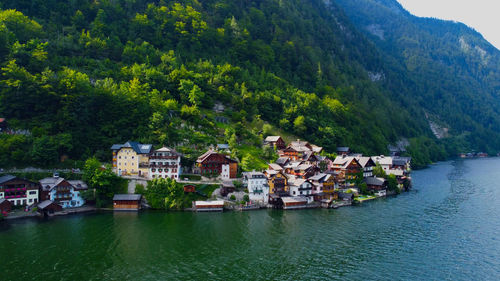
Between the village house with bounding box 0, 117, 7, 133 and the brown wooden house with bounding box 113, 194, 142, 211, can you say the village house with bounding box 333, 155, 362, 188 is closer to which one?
the brown wooden house with bounding box 113, 194, 142, 211

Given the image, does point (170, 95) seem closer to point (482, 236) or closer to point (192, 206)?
point (192, 206)

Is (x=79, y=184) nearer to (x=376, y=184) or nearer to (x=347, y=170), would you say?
(x=347, y=170)

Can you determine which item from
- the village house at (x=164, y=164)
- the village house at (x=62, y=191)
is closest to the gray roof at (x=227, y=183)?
the village house at (x=164, y=164)

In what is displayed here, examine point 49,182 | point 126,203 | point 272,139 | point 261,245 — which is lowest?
point 261,245

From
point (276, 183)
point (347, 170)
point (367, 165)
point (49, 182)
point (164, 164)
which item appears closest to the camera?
point (49, 182)

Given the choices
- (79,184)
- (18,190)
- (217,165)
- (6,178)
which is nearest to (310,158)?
(217,165)

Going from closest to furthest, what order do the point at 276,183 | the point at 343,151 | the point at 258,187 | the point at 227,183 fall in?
the point at 258,187 → the point at 227,183 → the point at 276,183 → the point at 343,151

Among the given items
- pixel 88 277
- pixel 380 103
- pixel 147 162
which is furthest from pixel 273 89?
pixel 88 277
